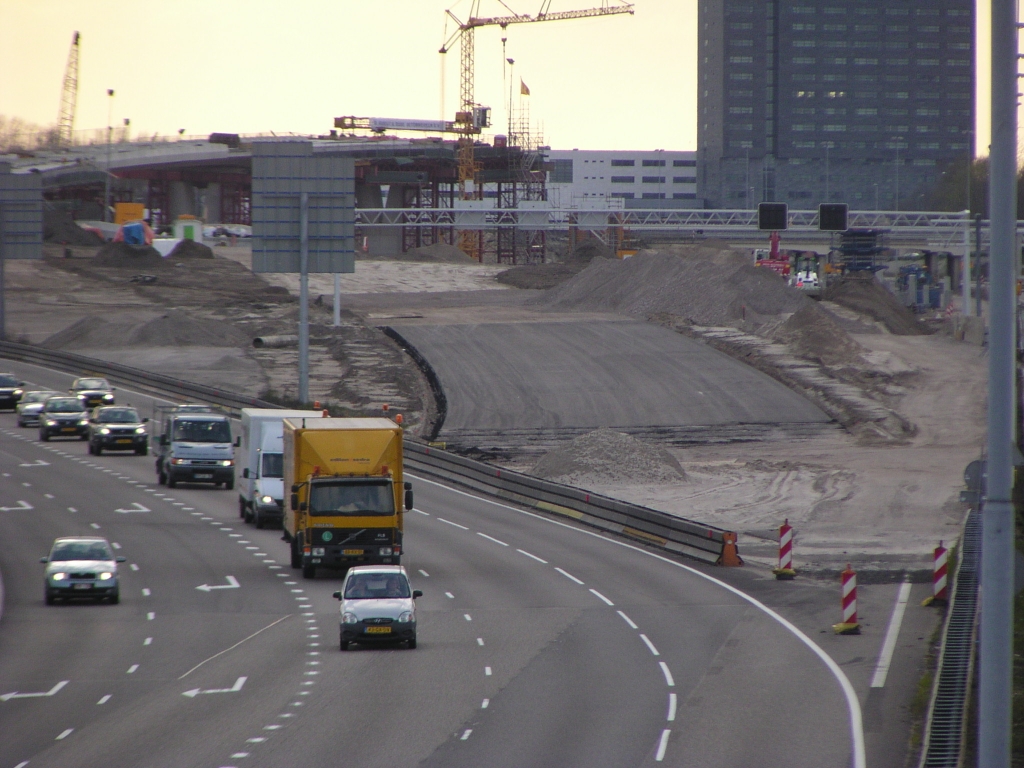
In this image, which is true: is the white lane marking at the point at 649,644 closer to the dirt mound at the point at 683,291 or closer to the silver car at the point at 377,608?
the silver car at the point at 377,608

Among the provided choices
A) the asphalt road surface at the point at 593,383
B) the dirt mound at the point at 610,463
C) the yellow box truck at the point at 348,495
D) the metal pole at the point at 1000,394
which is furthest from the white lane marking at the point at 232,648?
the asphalt road surface at the point at 593,383

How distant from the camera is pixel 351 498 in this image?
30.7 meters

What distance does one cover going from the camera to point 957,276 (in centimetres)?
13512

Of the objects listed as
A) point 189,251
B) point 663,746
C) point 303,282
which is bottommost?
point 663,746

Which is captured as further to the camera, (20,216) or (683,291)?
(683,291)

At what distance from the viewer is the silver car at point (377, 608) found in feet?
78.2

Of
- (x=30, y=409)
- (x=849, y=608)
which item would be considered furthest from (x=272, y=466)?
(x=30, y=409)

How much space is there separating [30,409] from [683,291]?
1885 inches

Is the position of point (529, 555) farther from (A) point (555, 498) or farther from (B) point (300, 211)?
(B) point (300, 211)

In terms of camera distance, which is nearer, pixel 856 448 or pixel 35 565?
pixel 35 565

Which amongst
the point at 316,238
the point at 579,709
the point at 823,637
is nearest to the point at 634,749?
the point at 579,709

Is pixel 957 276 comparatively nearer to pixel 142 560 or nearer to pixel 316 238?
pixel 316 238

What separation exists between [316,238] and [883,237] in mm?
68234

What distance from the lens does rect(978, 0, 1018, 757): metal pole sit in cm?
891
